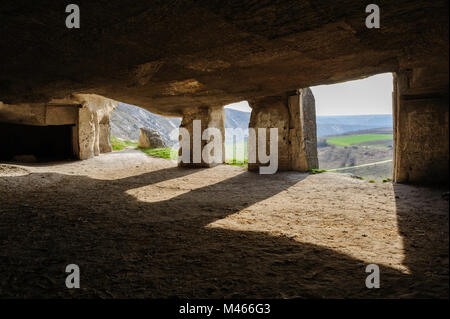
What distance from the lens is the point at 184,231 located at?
8.98ft

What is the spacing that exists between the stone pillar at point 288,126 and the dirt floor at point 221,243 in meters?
2.68

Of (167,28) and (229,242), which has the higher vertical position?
(167,28)

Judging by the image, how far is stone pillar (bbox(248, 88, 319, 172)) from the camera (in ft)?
23.7

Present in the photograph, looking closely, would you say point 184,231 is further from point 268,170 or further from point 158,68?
point 268,170

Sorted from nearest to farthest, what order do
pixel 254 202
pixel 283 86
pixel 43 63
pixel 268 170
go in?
pixel 43 63
pixel 254 202
pixel 283 86
pixel 268 170

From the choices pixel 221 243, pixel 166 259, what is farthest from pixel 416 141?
pixel 166 259

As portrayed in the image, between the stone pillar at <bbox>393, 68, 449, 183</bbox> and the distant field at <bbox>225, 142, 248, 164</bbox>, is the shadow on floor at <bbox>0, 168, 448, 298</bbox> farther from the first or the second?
the distant field at <bbox>225, 142, 248, 164</bbox>

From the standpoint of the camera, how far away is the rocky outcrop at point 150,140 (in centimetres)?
1800

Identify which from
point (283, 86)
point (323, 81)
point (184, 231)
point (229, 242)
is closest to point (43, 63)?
point (184, 231)

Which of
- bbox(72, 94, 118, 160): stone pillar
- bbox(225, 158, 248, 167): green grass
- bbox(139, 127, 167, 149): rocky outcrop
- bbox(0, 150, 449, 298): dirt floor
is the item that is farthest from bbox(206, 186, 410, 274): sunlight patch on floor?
bbox(139, 127, 167, 149): rocky outcrop

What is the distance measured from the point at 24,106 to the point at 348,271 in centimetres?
1144

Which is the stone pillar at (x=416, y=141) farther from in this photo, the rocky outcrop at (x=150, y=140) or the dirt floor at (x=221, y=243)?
the rocky outcrop at (x=150, y=140)

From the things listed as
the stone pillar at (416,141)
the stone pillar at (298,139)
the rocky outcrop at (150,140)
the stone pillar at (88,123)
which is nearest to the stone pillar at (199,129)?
the stone pillar at (298,139)

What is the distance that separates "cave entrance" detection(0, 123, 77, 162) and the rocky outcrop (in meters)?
6.13
